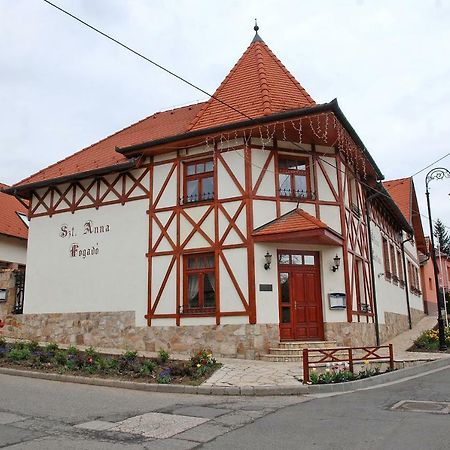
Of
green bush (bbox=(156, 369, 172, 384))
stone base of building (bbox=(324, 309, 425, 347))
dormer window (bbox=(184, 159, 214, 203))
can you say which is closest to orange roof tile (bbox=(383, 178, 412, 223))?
stone base of building (bbox=(324, 309, 425, 347))

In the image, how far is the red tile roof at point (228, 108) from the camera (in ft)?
49.6

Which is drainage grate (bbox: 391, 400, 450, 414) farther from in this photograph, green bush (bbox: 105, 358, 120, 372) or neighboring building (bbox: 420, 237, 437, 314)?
neighboring building (bbox: 420, 237, 437, 314)

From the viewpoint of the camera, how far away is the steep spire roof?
48.8 feet

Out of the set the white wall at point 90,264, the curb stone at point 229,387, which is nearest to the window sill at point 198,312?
the white wall at point 90,264

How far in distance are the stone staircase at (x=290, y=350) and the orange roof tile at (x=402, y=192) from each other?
1460 centimetres

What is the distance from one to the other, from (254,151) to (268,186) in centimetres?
107

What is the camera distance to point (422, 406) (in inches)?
307

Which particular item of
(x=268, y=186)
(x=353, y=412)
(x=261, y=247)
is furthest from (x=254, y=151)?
(x=353, y=412)

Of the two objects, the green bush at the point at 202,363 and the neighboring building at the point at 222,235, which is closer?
the green bush at the point at 202,363

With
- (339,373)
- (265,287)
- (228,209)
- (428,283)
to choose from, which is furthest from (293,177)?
(428,283)

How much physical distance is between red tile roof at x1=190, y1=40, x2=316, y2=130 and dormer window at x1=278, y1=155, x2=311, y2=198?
1.54 meters

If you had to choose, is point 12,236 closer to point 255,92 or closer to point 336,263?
point 255,92

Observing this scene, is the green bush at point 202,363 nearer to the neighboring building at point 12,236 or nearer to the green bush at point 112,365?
the green bush at point 112,365

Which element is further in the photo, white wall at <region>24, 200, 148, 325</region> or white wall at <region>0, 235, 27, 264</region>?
white wall at <region>0, 235, 27, 264</region>
